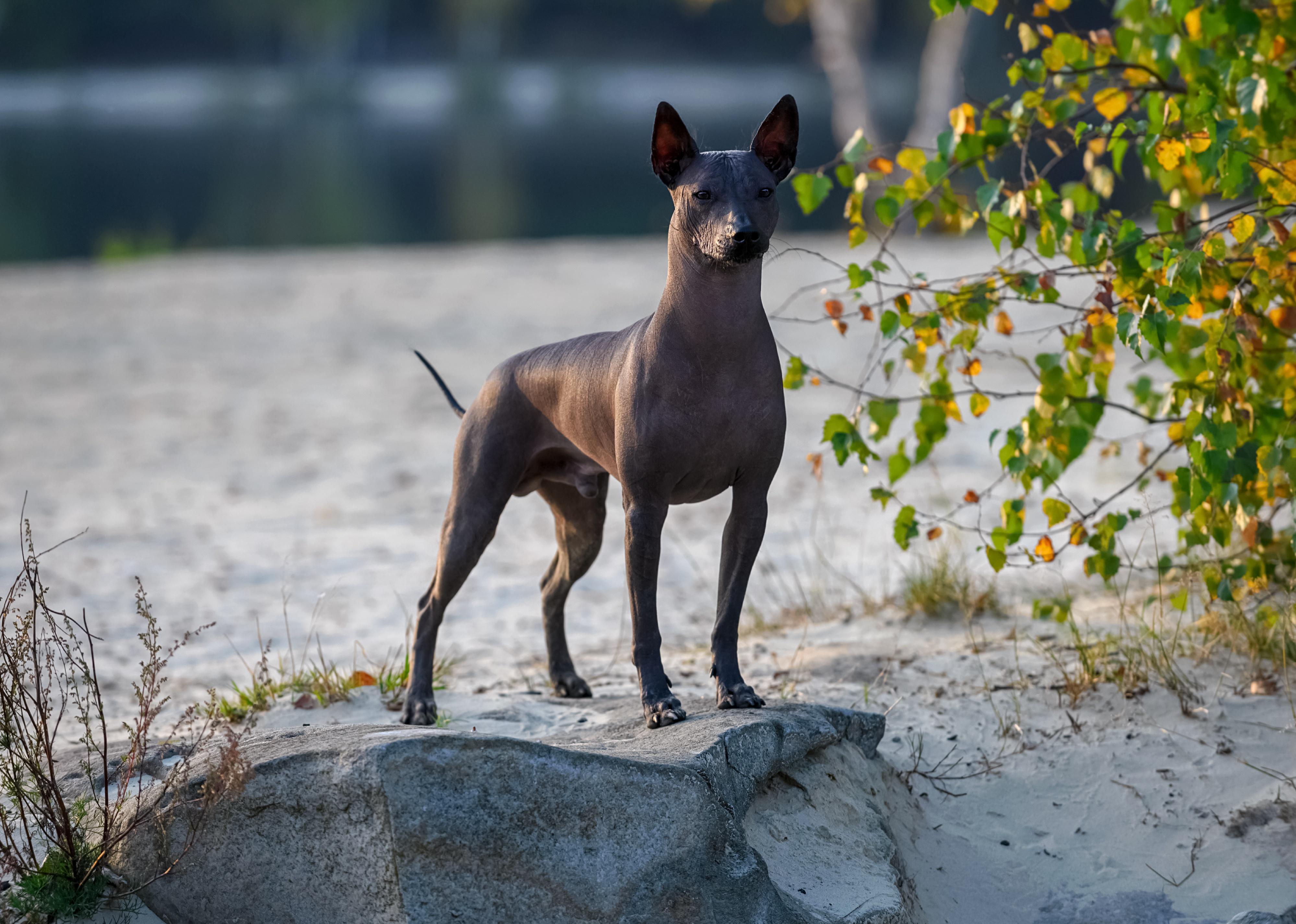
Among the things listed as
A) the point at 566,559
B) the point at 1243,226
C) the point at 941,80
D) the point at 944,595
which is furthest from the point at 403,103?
the point at 1243,226

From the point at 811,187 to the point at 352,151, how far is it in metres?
39.5

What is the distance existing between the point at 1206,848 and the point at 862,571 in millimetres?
3136

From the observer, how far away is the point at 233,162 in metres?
37.0

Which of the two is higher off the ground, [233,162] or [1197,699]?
[233,162]

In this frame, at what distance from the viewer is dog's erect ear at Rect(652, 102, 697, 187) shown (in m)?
3.35

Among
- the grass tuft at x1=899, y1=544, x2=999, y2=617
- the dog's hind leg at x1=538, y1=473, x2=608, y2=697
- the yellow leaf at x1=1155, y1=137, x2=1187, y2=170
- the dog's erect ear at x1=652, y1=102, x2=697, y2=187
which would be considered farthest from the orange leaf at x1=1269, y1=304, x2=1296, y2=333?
the dog's hind leg at x1=538, y1=473, x2=608, y2=697

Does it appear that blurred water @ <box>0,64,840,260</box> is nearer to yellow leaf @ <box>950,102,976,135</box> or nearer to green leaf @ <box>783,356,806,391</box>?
yellow leaf @ <box>950,102,976,135</box>

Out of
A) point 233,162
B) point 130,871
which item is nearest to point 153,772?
point 130,871

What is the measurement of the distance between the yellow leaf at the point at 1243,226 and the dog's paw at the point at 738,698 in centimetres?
197

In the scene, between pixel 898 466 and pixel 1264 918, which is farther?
pixel 898 466

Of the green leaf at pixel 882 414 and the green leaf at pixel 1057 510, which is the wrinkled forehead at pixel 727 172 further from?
the green leaf at pixel 1057 510

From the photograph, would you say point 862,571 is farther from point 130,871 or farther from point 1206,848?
point 130,871

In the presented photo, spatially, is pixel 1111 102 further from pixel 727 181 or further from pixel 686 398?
pixel 686 398

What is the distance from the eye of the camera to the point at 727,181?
331 centimetres
